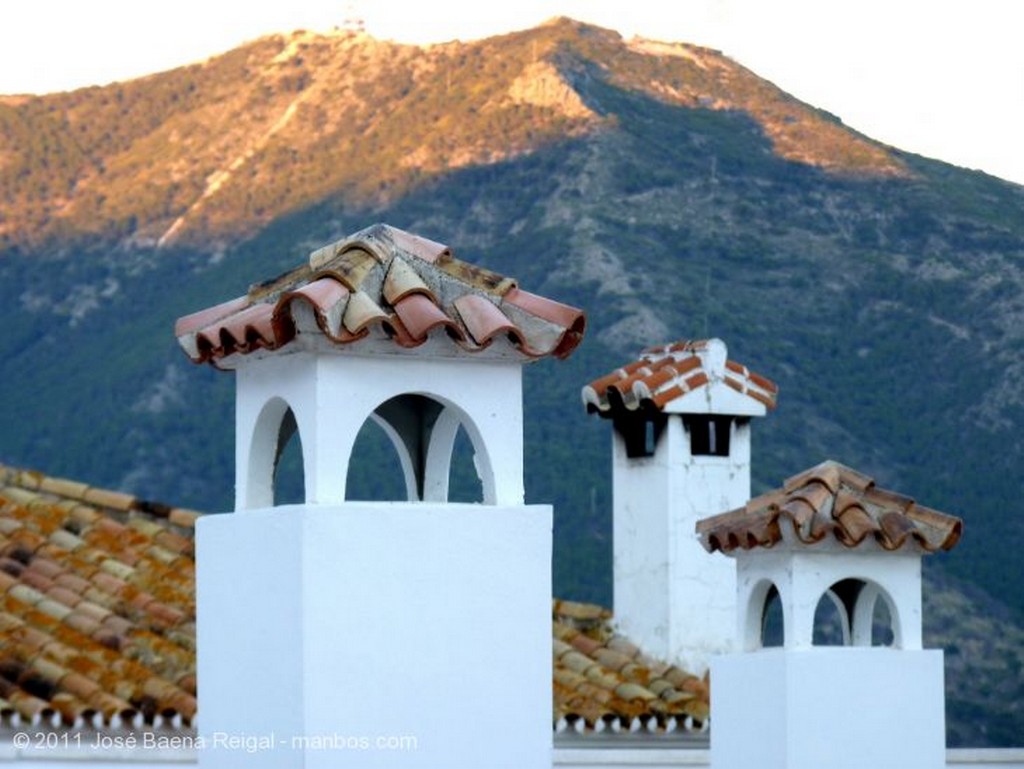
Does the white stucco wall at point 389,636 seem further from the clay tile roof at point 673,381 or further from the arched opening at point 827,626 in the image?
the arched opening at point 827,626

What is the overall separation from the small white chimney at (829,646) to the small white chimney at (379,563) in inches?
125

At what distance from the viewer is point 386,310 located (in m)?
7.10

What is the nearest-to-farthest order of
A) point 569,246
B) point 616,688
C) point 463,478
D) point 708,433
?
Result: point 616,688
point 708,433
point 463,478
point 569,246

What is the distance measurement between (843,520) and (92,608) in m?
4.36

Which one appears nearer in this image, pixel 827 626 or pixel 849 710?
pixel 849 710

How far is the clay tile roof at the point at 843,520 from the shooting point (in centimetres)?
1041

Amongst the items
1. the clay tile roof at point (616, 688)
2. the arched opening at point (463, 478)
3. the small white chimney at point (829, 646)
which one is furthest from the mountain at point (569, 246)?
the small white chimney at point (829, 646)

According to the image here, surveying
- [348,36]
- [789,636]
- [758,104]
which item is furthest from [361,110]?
[789,636]

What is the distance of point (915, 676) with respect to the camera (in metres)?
10.2

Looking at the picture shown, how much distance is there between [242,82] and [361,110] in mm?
5862

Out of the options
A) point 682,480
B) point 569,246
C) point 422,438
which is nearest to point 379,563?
point 422,438

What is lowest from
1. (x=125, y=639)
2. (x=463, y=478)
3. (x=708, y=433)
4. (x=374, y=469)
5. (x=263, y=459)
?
(x=125, y=639)

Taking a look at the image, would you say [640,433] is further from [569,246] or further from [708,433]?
[569,246]

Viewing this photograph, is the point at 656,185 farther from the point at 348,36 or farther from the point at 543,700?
the point at 543,700
